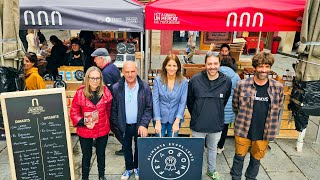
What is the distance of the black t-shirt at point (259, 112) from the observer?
3.43 m

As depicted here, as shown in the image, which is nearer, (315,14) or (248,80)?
(248,80)

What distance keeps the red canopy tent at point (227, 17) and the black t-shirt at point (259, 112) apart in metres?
1.82

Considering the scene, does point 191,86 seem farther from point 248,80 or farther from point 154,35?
point 154,35

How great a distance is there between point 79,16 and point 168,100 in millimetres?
2342

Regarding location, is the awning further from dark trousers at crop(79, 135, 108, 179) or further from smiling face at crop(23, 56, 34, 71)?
dark trousers at crop(79, 135, 108, 179)

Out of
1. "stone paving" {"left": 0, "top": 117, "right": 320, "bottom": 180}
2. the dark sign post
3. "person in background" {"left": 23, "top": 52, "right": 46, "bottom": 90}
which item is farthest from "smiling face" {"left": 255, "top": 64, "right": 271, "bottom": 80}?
"person in background" {"left": 23, "top": 52, "right": 46, "bottom": 90}

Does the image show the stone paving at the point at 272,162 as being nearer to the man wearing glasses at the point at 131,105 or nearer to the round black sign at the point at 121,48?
the man wearing glasses at the point at 131,105

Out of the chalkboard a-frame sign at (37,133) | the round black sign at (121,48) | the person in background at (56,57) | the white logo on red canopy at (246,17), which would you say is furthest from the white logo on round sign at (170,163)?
the person in background at (56,57)

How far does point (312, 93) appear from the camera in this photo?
4660 mm

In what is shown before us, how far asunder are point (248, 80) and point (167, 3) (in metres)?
2.41

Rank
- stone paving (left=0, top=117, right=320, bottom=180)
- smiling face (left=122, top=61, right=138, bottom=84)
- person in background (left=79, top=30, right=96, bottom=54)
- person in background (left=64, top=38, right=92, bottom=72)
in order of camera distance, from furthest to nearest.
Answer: person in background (left=79, top=30, right=96, bottom=54) → person in background (left=64, top=38, right=92, bottom=72) → stone paving (left=0, top=117, right=320, bottom=180) → smiling face (left=122, top=61, right=138, bottom=84)

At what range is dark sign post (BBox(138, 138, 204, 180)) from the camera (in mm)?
3266

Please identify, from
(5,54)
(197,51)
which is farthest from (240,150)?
(197,51)

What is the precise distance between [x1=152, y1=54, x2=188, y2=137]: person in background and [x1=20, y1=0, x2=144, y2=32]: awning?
5.09ft
